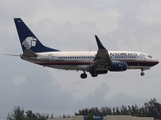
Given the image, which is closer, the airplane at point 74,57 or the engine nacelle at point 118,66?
the airplane at point 74,57

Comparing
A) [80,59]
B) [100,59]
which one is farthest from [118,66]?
[80,59]

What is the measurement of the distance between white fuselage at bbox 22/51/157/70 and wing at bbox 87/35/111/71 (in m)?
1.51

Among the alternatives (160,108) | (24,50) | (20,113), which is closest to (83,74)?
(24,50)

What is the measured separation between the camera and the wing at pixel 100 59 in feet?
305

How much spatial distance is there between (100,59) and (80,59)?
419 centimetres

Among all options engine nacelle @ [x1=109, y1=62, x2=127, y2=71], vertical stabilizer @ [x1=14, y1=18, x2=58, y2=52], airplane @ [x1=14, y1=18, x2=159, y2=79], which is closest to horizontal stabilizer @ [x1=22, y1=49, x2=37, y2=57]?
airplane @ [x1=14, y1=18, x2=159, y2=79]

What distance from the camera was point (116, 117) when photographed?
115000 mm

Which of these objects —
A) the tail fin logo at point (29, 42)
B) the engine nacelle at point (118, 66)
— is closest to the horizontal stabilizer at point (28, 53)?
the tail fin logo at point (29, 42)

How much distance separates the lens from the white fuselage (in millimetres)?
96500

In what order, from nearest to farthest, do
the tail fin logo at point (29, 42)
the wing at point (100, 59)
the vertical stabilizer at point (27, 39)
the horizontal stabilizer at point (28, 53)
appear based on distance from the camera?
the horizontal stabilizer at point (28, 53) → the wing at point (100, 59) → the vertical stabilizer at point (27, 39) → the tail fin logo at point (29, 42)

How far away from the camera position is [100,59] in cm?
9638

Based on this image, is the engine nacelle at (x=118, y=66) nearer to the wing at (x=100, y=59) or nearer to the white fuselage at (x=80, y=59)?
the wing at (x=100, y=59)

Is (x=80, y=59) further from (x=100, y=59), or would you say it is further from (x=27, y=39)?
(x=27, y=39)

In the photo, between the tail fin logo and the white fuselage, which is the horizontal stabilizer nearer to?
the white fuselage
